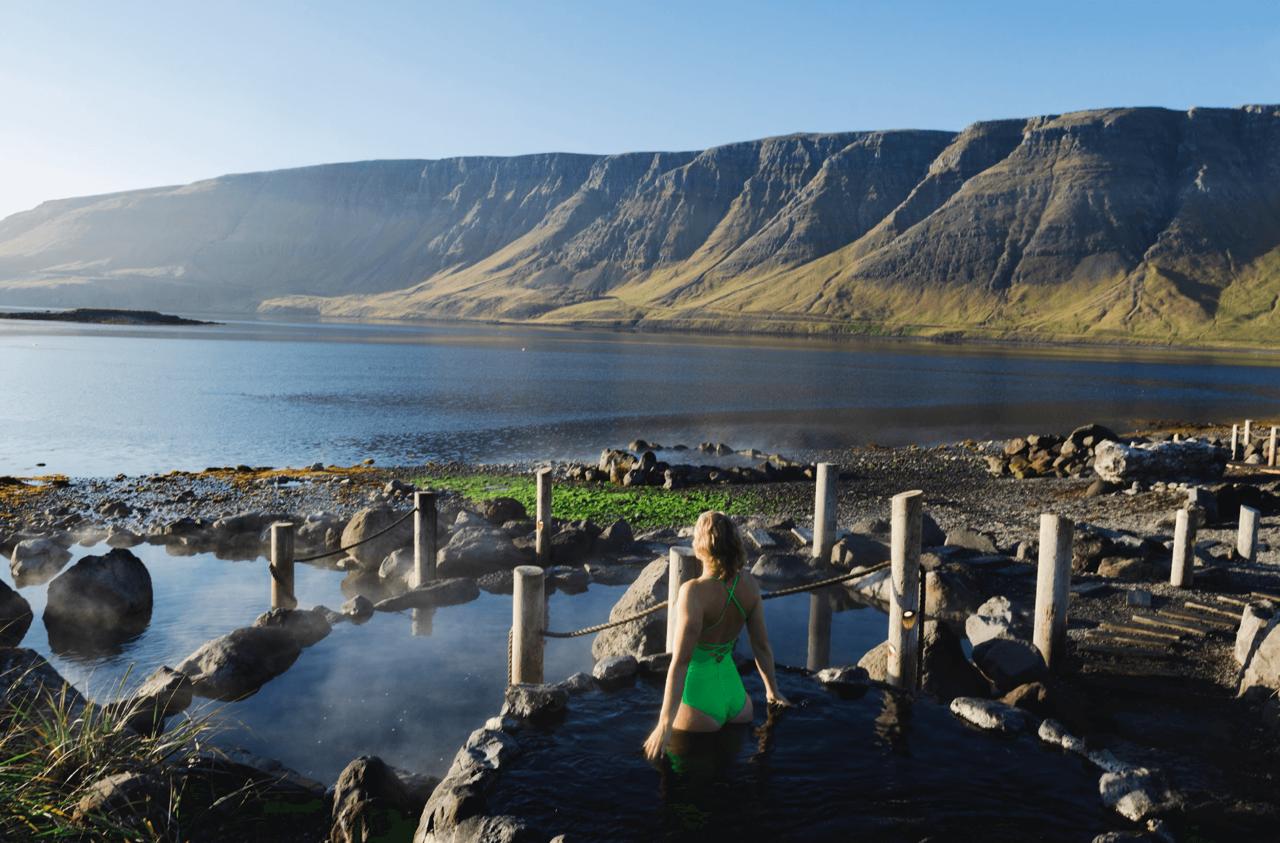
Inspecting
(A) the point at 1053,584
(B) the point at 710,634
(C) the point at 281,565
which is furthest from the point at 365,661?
(A) the point at 1053,584

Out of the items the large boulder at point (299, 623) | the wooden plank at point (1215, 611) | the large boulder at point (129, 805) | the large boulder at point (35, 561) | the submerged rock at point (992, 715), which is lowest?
the large boulder at point (35, 561)

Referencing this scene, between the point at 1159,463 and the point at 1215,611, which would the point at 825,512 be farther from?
the point at 1159,463

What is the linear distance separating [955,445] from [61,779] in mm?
43817

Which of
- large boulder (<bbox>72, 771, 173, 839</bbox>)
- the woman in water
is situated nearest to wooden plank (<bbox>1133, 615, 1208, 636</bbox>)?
the woman in water

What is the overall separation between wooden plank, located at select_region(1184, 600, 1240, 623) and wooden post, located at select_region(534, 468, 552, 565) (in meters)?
13.0

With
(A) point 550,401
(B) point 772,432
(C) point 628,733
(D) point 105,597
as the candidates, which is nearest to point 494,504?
(D) point 105,597

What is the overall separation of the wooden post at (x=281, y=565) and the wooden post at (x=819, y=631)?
32.3ft

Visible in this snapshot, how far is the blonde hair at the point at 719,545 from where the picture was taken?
7953mm

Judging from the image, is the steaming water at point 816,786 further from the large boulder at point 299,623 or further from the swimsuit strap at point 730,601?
the large boulder at point 299,623

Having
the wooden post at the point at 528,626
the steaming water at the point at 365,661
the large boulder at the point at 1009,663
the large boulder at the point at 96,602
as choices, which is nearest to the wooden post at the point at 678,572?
the wooden post at the point at 528,626

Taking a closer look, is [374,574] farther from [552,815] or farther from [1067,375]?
[1067,375]

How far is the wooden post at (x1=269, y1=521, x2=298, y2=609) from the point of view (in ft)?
52.1

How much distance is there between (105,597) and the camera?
1592 cm

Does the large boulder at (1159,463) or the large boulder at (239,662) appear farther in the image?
the large boulder at (1159,463)
